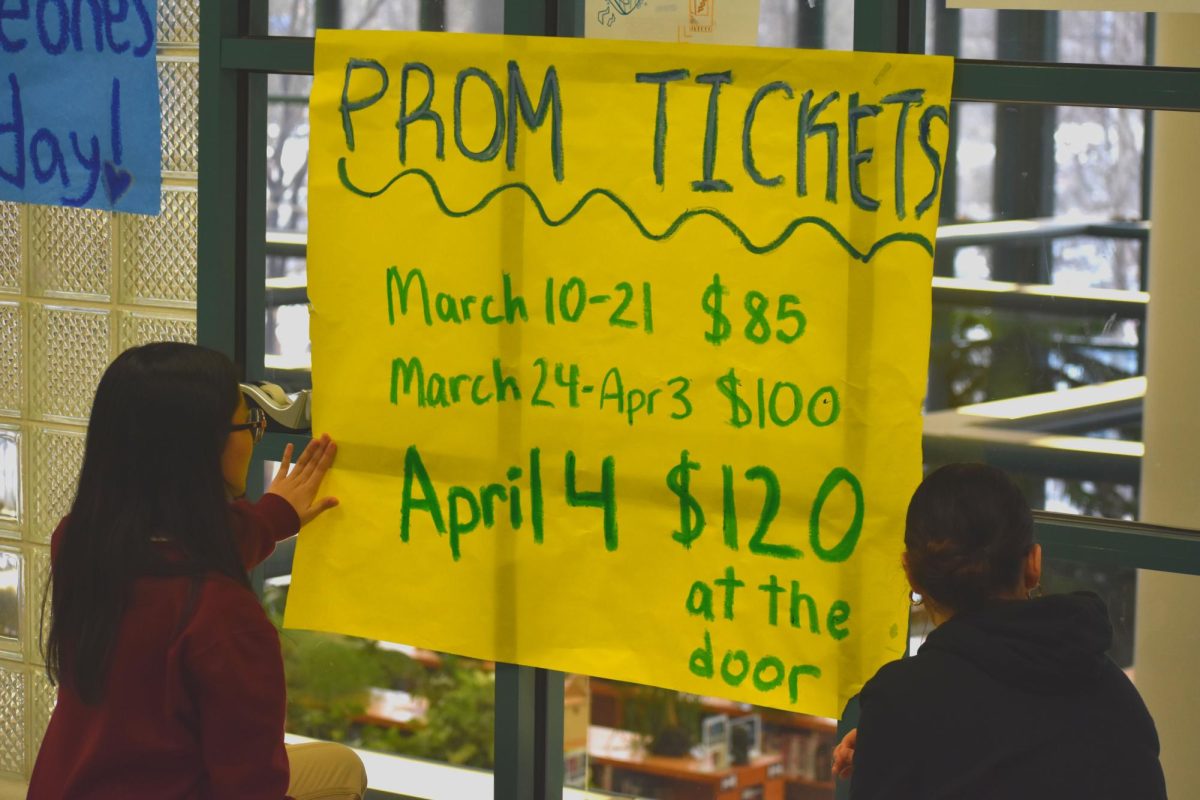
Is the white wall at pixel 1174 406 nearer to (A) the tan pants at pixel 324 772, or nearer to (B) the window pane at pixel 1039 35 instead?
(B) the window pane at pixel 1039 35

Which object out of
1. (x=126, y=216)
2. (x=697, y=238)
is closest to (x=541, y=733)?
(x=697, y=238)

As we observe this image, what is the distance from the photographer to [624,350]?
6.99 ft

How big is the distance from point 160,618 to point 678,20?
98cm

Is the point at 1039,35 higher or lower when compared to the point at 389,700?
higher

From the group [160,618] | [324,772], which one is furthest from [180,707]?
[324,772]

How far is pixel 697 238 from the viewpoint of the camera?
2.07m

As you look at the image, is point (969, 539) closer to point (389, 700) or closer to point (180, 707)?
point (180, 707)

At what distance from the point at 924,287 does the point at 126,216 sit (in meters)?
1.27

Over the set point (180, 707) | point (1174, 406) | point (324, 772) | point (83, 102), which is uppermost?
point (83, 102)

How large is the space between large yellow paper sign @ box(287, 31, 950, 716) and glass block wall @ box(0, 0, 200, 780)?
307 mm

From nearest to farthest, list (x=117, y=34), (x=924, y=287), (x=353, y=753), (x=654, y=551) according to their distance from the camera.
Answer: (x=924, y=287), (x=654, y=551), (x=353, y=753), (x=117, y=34)

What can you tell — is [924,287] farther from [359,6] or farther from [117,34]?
[117,34]

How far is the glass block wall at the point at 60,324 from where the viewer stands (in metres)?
2.46

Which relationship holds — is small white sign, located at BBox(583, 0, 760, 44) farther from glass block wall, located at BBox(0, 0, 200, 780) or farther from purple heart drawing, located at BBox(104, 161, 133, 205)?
purple heart drawing, located at BBox(104, 161, 133, 205)
